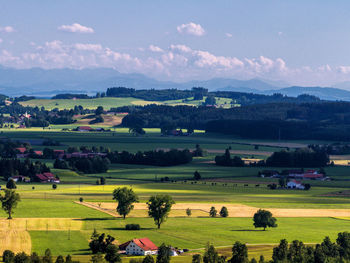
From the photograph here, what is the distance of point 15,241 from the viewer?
108 metres

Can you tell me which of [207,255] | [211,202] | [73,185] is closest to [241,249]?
[207,255]

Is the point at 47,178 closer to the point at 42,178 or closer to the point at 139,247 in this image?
the point at 42,178

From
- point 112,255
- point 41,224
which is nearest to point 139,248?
point 112,255

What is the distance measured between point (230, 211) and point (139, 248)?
39520 mm

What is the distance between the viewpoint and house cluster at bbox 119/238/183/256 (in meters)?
105

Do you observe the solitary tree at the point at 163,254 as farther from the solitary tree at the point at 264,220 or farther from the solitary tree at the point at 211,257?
the solitary tree at the point at 264,220

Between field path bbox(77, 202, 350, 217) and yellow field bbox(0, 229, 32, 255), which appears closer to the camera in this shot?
yellow field bbox(0, 229, 32, 255)

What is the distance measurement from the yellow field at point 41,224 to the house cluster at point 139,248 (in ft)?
54.6

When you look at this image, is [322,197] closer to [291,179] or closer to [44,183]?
[291,179]

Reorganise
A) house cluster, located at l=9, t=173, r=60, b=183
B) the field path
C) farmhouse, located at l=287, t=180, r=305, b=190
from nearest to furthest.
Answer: the field path < farmhouse, located at l=287, t=180, r=305, b=190 < house cluster, located at l=9, t=173, r=60, b=183

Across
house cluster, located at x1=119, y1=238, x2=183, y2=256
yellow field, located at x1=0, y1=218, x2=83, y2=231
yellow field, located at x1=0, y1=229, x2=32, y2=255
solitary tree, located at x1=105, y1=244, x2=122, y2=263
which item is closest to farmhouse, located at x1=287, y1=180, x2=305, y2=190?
yellow field, located at x1=0, y1=218, x2=83, y2=231

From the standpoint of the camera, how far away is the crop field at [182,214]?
4422 inches

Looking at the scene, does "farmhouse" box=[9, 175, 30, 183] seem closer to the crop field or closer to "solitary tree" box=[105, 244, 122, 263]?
the crop field

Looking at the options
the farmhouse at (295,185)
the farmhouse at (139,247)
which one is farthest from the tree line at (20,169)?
the farmhouse at (139,247)
